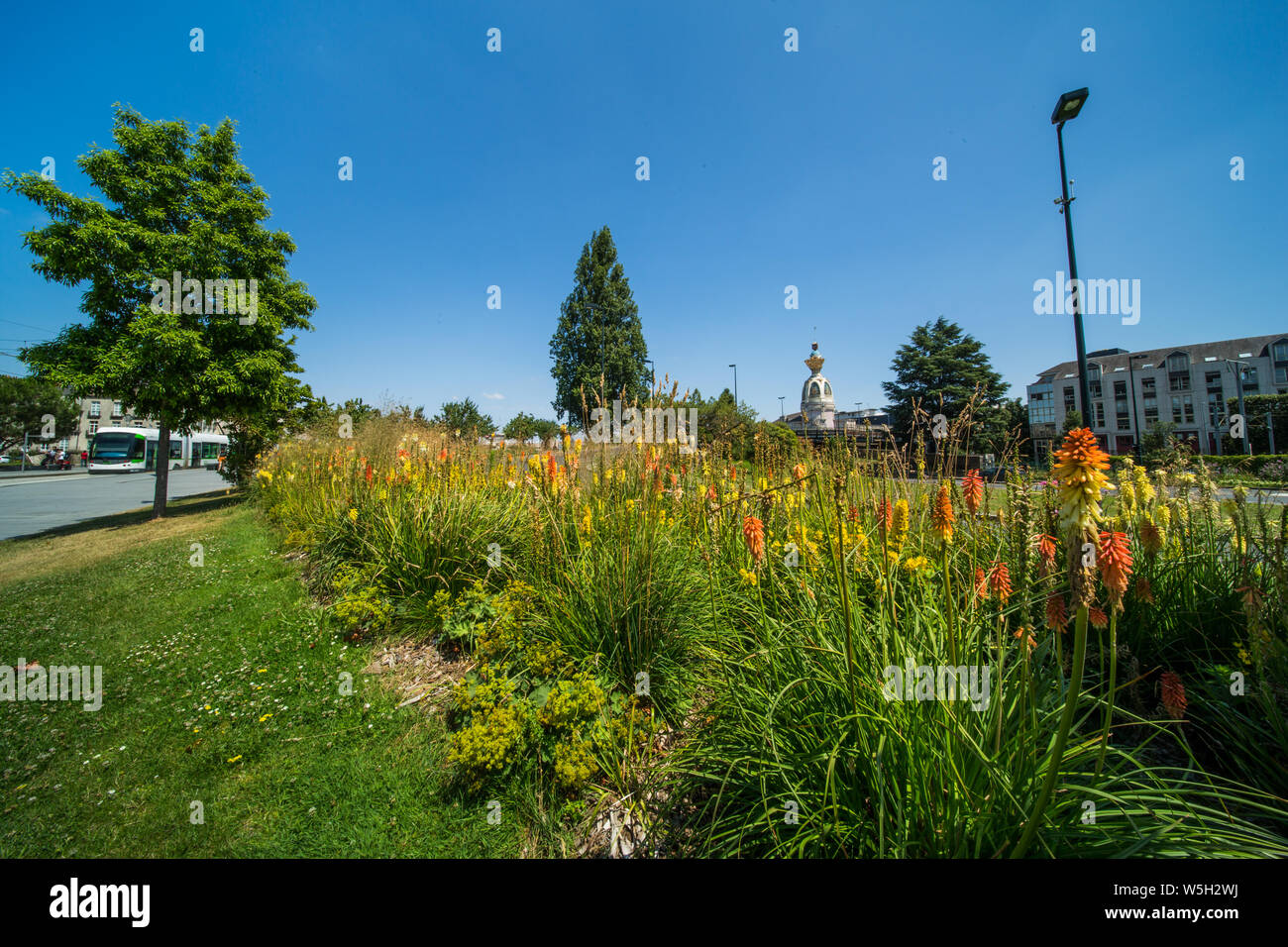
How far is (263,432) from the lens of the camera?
13.4m

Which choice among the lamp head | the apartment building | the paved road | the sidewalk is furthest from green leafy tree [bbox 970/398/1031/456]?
the sidewalk

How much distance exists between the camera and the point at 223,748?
8.82 ft

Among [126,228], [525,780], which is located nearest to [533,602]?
[525,780]

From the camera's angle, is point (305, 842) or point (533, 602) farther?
point (533, 602)

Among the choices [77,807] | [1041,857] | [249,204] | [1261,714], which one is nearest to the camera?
[1041,857]

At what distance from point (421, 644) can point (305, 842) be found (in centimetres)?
185

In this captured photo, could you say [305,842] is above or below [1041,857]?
below

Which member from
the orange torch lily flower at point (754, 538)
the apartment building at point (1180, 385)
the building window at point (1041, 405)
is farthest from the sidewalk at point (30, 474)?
the building window at point (1041, 405)
